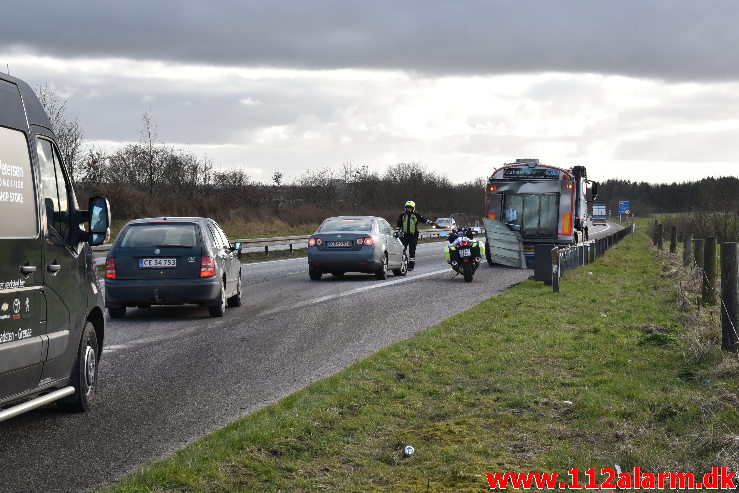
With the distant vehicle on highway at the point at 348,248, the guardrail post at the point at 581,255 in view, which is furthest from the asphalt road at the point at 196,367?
the guardrail post at the point at 581,255

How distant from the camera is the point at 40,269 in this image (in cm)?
694

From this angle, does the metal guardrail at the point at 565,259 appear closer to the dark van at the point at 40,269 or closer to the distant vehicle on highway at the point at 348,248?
the distant vehicle on highway at the point at 348,248

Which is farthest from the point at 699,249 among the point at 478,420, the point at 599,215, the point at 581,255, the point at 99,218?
the point at 599,215

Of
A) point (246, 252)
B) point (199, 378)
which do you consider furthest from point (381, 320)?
point (246, 252)

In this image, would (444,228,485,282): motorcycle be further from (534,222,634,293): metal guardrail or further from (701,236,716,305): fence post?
(701,236,716,305): fence post

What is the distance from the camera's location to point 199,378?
9.83 metres

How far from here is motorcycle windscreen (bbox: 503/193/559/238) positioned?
30938mm

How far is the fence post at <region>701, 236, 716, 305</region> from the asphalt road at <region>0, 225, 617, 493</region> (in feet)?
13.0

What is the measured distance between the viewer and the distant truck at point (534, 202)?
3072 centimetres

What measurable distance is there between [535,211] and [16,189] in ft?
83.9

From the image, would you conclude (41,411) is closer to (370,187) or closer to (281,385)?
(281,385)

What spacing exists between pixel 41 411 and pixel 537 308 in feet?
32.9

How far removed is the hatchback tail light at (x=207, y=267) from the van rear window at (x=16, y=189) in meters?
8.24

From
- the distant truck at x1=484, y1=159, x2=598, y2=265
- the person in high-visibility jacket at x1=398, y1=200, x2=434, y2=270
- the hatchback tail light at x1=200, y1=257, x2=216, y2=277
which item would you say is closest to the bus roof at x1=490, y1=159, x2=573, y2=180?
the distant truck at x1=484, y1=159, x2=598, y2=265
